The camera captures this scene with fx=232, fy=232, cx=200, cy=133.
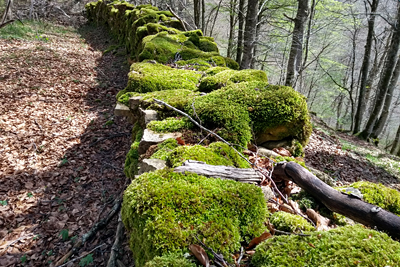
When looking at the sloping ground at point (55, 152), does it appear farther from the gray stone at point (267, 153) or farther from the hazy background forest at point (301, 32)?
the hazy background forest at point (301, 32)

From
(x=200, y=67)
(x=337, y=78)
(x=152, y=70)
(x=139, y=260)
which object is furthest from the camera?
(x=337, y=78)

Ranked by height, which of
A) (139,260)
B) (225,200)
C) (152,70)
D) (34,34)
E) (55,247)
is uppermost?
(34,34)

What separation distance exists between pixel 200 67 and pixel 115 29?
39.4 ft

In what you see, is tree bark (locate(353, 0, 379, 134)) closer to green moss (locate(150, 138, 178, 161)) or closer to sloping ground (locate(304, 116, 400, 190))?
sloping ground (locate(304, 116, 400, 190))

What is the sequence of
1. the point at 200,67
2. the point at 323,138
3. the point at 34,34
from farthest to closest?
the point at 34,34 < the point at 323,138 < the point at 200,67

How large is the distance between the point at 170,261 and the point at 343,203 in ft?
4.72

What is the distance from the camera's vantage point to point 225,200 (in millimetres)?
1718

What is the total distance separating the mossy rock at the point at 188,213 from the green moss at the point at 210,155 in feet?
0.93

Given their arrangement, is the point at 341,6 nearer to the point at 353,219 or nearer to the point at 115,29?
the point at 115,29

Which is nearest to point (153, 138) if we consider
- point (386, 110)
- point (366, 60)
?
point (386, 110)

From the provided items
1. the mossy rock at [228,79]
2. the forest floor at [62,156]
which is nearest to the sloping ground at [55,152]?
the forest floor at [62,156]

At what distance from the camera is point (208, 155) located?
225 cm

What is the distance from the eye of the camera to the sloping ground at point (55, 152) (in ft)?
12.6

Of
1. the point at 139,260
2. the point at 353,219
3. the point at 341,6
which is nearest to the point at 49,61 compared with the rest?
the point at 139,260
